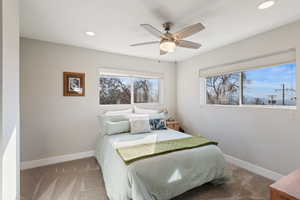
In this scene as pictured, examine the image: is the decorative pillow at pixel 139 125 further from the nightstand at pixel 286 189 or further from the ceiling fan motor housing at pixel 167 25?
the nightstand at pixel 286 189

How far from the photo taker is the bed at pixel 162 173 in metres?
1.53

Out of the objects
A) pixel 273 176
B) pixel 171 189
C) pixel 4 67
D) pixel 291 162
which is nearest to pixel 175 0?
pixel 4 67

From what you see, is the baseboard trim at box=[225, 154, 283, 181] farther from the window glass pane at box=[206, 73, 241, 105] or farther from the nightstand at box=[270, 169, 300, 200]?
the nightstand at box=[270, 169, 300, 200]

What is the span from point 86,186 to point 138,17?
2594mm

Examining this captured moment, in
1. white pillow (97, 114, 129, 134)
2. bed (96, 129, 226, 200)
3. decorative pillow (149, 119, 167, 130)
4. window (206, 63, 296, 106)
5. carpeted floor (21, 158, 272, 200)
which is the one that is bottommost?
carpeted floor (21, 158, 272, 200)

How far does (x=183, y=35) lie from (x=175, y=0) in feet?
1.44

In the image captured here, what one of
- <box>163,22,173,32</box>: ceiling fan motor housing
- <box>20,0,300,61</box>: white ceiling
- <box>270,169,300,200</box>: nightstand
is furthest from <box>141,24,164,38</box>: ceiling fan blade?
<box>270,169,300,200</box>: nightstand

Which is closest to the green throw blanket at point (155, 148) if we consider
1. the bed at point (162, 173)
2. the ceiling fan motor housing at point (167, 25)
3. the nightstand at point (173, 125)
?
the bed at point (162, 173)

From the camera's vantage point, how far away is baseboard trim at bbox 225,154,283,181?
7.56 feet

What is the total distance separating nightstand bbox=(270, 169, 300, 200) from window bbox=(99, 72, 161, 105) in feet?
10.2

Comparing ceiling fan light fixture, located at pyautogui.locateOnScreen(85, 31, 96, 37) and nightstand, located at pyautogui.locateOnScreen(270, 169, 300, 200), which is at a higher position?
ceiling fan light fixture, located at pyautogui.locateOnScreen(85, 31, 96, 37)

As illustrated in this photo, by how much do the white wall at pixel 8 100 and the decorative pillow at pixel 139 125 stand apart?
1.76 m

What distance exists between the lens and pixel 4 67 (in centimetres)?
106

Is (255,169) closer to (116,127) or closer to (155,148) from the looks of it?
(155,148)
